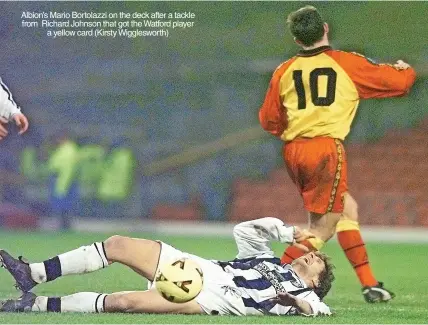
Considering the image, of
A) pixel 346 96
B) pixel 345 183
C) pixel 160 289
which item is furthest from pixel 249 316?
pixel 346 96

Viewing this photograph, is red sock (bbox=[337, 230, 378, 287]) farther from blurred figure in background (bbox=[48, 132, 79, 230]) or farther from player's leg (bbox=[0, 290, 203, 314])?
blurred figure in background (bbox=[48, 132, 79, 230])

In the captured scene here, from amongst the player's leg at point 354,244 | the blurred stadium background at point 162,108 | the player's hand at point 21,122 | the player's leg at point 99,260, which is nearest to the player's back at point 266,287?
the player's leg at point 99,260

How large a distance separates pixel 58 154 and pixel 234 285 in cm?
148

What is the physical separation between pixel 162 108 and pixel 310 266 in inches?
57.7

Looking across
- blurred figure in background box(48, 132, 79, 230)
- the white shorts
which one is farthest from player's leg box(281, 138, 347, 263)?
blurred figure in background box(48, 132, 79, 230)

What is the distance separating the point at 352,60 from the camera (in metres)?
4.89

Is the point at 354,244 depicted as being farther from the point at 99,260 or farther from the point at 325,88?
A: the point at 99,260

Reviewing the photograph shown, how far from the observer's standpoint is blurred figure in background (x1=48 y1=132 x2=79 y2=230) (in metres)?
5.30

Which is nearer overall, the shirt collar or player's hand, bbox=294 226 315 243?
player's hand, bbox=294 226 315 243

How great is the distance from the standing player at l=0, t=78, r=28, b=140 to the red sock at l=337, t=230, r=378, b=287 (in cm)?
179

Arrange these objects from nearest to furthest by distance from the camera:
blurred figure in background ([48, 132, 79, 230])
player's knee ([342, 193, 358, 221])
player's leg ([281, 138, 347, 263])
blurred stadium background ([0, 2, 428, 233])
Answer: player's leg ([281, 138, 347, 263])
player's knee ([342, 193, 358, 221])
blurred stadium background ([0, 2, 428, 233])
blurred figure in background ([48, 132, 79, 230])

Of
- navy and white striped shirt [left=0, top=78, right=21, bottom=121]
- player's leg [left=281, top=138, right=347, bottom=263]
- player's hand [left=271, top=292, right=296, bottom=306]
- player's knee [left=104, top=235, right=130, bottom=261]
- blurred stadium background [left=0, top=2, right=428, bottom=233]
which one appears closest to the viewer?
player's hand [left=271, top=292, right=296, bottom=306]

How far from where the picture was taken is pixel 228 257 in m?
5.14

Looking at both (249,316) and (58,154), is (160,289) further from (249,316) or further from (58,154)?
(58,154)
